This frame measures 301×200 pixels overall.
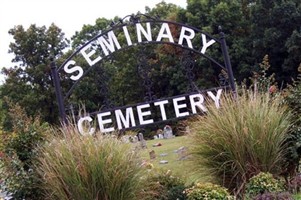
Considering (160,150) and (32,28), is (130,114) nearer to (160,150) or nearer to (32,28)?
(160,150)

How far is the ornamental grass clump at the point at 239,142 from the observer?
493cm

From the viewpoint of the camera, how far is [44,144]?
15.2 feet

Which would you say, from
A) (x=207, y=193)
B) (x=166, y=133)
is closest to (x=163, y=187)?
(x=207, y=193)

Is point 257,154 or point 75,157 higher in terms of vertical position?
point 75,157

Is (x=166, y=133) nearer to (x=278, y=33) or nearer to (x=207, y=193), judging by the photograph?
(x=278, y=33)

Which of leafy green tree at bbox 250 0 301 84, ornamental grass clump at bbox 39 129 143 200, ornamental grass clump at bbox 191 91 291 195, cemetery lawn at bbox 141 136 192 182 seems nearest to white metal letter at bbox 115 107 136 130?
cemetery lawn at bbox 141 136 192 182

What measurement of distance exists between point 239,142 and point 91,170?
63.3 inches

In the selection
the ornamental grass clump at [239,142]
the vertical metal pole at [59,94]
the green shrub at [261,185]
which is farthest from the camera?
the vertical metal pole at [59,94]

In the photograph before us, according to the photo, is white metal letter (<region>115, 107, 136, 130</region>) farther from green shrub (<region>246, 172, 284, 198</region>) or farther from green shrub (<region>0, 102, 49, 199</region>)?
green shrub (<region>246, 172, 284, 198</region>)

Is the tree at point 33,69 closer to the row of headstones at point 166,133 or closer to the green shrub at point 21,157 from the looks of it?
the row of headstones at point 166,133

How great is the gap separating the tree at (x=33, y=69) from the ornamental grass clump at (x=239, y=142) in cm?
1615

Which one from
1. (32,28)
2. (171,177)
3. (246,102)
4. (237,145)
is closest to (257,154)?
(237,145)

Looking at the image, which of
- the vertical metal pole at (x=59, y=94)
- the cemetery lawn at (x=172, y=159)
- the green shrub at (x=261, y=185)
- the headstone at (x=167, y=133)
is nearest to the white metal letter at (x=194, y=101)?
the cemetery lawn at (x=172, y=159)

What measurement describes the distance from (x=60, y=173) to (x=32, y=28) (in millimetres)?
18528
